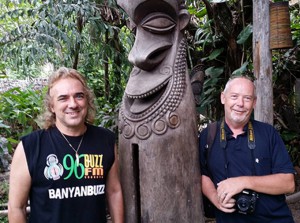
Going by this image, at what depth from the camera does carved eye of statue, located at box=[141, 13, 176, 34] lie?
1.80 meters

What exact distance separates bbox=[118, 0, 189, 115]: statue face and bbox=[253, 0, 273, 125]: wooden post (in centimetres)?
75

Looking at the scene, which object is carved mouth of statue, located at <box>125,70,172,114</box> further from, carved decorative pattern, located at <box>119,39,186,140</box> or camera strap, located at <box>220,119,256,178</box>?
camera strap, located at <box>220,119,256,178</box>

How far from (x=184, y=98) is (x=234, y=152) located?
1.28 feet

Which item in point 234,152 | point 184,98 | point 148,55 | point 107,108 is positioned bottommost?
point 234,152

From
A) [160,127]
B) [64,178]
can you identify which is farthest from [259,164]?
[64,178]

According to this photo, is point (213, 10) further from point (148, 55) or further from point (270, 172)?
point (270, 172)

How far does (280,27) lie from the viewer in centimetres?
223

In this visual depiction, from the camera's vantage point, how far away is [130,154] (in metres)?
1.78

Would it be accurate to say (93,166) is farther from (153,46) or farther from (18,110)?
(18,110)

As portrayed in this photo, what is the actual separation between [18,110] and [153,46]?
3.06m

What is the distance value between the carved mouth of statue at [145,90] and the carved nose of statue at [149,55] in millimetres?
71

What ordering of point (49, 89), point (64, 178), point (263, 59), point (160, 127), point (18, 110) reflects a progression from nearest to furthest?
point (64, 178)
point (49, 89)
point (160, 127)
point (263, 59)
point (18, 110)

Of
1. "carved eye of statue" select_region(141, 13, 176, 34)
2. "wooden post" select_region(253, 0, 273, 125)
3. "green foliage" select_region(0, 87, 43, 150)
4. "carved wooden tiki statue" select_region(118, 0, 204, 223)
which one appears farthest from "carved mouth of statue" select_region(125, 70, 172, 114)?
"green foliage" select_region(0, 87, 43, 150)

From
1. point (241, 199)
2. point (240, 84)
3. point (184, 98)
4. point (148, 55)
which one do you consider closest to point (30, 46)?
point (148, 55)
